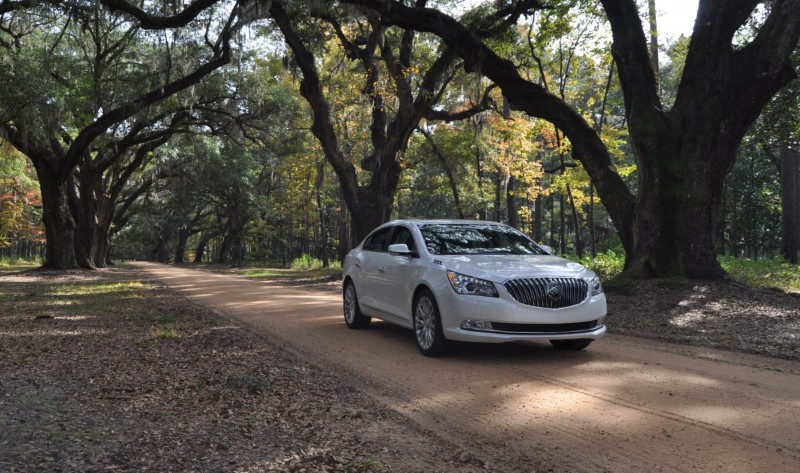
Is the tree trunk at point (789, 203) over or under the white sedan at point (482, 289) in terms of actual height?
over

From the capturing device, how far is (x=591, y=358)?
697cm

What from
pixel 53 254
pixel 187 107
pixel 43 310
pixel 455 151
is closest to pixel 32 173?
pixel 53 254

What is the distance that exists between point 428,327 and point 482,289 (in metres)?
1.00

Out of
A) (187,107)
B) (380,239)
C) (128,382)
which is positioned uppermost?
(187,107)

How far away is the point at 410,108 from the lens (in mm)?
20125

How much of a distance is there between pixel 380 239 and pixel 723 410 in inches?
222

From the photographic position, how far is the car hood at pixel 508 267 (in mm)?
6641

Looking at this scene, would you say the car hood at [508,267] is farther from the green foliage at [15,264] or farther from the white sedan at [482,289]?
the green foliage at [15,264]

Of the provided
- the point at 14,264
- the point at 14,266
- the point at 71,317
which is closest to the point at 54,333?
the point at 71,317

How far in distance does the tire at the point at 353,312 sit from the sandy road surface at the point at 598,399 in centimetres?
84

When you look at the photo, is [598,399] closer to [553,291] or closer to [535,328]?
[535,328]

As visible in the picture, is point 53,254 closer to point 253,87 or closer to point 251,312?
point 253,87

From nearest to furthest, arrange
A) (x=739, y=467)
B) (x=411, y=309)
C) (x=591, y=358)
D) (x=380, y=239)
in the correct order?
(x=739, y=467), (x=591, y=358), (x=411, y=309), (x=380, y=239)

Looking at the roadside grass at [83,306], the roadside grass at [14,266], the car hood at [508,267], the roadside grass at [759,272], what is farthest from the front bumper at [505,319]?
the roadside grass at [14,266]
